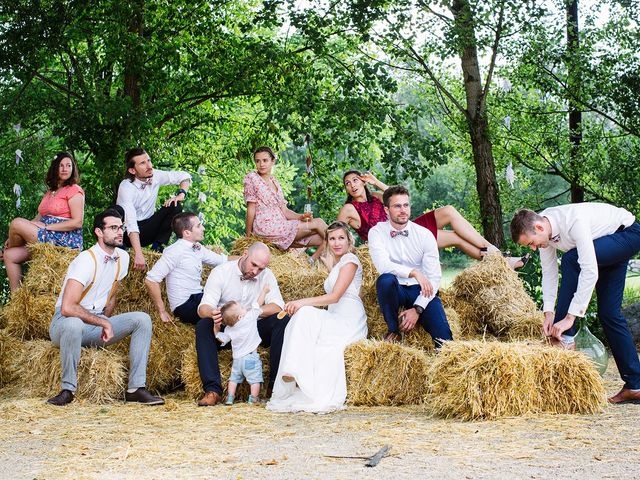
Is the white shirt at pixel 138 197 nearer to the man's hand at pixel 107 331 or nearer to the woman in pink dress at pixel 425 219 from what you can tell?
the man's hand at pixel 107 331

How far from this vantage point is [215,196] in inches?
883

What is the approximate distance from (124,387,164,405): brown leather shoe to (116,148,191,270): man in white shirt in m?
1.83

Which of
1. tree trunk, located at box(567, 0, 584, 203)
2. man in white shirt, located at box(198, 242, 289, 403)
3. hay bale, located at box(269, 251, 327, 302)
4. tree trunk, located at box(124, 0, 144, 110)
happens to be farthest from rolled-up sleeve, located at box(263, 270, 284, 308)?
tree trunk, located at box(567, 0, 584, 203)

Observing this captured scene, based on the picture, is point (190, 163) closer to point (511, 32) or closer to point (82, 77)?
point (82, 77)

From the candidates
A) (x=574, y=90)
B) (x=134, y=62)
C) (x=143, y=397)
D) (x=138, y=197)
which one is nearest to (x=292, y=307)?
(x=143, y=397)

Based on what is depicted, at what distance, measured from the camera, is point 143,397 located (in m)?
7.74

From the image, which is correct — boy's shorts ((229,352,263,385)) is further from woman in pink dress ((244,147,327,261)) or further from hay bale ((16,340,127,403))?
woman in pink dress ((244,147,327,261))

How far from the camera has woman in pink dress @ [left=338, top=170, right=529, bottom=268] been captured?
8.98 m

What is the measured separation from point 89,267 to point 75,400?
3.51ft

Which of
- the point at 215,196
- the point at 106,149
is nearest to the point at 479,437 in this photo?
the point at 106,149

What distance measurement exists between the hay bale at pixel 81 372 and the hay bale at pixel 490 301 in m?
2.96

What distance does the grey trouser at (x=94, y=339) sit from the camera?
303 inches

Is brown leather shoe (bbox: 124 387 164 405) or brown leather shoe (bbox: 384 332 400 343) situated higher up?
brown leather shoe (bbox: 384 332 400 343)

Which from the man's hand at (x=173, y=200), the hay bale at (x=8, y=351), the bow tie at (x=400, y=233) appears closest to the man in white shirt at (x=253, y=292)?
the bow tie at (x=400, y=233)
